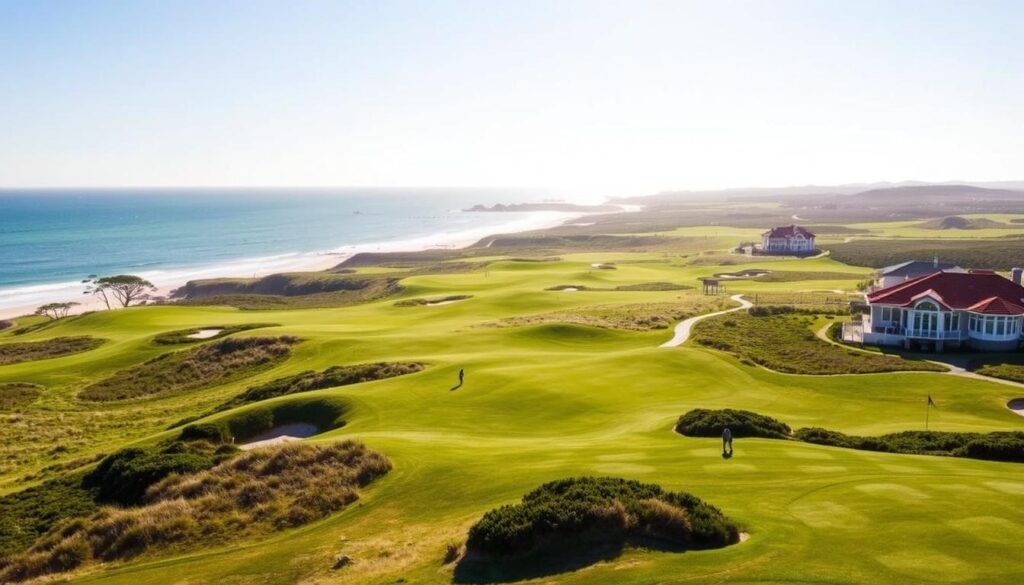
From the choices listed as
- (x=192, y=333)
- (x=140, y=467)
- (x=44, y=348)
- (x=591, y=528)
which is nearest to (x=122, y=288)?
(x=44, y=348)

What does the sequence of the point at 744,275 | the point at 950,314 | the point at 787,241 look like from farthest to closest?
the point at 787,241 → the point at 744,275 → the point at 950,314

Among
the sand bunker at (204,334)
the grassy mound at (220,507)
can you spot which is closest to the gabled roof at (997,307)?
the grassy mound at (220,507)

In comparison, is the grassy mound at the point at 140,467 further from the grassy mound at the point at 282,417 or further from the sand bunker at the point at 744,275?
the sand bunker at the point at 744,275

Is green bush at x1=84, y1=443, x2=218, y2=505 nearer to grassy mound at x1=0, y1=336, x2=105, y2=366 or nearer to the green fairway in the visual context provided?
the green fairway

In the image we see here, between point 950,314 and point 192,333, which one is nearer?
point 950,314

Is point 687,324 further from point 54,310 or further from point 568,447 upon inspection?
point 54,310

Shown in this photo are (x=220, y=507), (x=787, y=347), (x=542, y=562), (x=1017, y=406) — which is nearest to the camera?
(x=542, y=562)

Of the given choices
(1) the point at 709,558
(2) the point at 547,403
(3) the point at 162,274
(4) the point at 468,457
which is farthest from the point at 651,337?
(3) the point at 162,274

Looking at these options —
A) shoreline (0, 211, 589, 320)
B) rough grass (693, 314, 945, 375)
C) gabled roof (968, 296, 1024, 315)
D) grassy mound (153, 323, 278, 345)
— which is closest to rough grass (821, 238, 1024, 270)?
rough grass (693, 314, 945, 375)
